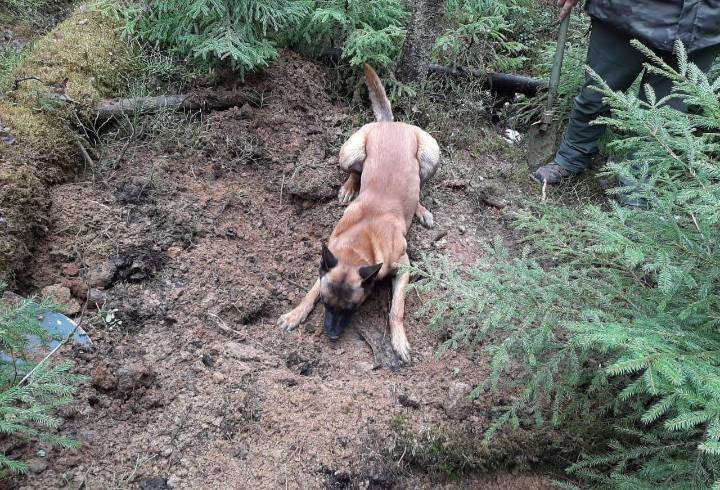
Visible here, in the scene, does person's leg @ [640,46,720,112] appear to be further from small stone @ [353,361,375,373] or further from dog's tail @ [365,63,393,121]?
small stone @ [353,361,375,373]

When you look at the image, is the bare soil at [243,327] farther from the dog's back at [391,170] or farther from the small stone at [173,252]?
the dog's back at [391,170]

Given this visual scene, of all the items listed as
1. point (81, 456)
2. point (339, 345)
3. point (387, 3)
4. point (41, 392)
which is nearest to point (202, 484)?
point (81, 456)

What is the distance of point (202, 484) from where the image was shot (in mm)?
2791

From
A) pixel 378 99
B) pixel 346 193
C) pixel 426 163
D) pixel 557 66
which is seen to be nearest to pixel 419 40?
pixel 378 99

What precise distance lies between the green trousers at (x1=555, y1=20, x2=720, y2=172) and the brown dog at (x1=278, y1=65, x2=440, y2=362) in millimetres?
1390

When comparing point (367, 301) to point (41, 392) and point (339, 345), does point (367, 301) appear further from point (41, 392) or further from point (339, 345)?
point (41, 392)

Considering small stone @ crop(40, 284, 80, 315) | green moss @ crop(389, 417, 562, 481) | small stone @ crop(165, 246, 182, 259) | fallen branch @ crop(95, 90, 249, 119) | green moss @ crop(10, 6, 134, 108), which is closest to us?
green moss @ crop(389, 417, 562, 481)

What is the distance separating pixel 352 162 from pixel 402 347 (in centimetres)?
180

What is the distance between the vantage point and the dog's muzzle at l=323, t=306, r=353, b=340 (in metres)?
3.69

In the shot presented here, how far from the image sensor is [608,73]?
440 cm

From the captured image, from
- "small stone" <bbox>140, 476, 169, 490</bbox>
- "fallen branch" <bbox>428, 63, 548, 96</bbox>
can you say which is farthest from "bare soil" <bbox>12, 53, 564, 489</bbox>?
"fallen branch" <bbox>428, 63, 548, 96</bbox>

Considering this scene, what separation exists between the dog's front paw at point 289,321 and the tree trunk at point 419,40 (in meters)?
3.07

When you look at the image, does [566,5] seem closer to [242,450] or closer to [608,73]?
[608,73]

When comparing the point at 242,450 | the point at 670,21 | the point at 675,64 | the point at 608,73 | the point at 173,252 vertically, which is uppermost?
the point at 670,21
